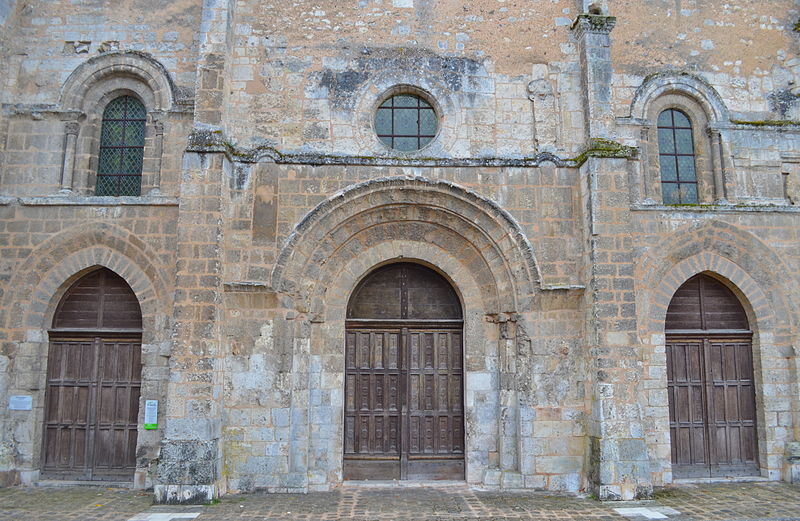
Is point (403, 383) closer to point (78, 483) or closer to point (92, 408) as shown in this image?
point (92, 408)

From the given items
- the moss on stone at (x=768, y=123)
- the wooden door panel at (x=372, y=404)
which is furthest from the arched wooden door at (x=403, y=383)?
the moss on stone at (x=768, y=123)

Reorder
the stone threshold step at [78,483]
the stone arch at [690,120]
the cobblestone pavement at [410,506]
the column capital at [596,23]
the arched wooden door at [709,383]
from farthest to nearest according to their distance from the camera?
the stone arch at [690,120], the arched wooden door at [709,383], the column capital at [596,23], the stone threshold step at [78,483], the cobblestone pavement at [410,506]

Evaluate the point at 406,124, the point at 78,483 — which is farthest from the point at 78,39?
the point at 78,483

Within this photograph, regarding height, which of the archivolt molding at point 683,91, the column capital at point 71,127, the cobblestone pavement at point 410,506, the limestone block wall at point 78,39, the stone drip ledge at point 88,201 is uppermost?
the limestone block wall at point 78,39

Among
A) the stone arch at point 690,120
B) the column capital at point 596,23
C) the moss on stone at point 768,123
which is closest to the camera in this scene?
the column capital at point 596,23

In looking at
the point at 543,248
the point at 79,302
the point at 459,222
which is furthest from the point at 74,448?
the point at 543,248

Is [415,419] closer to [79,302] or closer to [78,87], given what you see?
[79,302]

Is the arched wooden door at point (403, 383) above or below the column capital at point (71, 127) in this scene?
below

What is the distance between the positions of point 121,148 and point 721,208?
8659mm

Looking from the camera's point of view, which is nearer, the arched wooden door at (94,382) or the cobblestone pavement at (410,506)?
the cobblestone pavement at (410,506)

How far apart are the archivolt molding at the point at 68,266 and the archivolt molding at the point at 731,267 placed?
22.7 feet

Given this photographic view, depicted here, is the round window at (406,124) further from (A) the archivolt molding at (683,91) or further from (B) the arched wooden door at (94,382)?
(B) the arched wooden door at (94,382)

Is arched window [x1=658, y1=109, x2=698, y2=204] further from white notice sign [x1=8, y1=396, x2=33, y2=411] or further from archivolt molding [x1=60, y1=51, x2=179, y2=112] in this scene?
white notice sign [x1=8, y1=396, x2=33, y2=411]

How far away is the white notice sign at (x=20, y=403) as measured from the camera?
818cm
